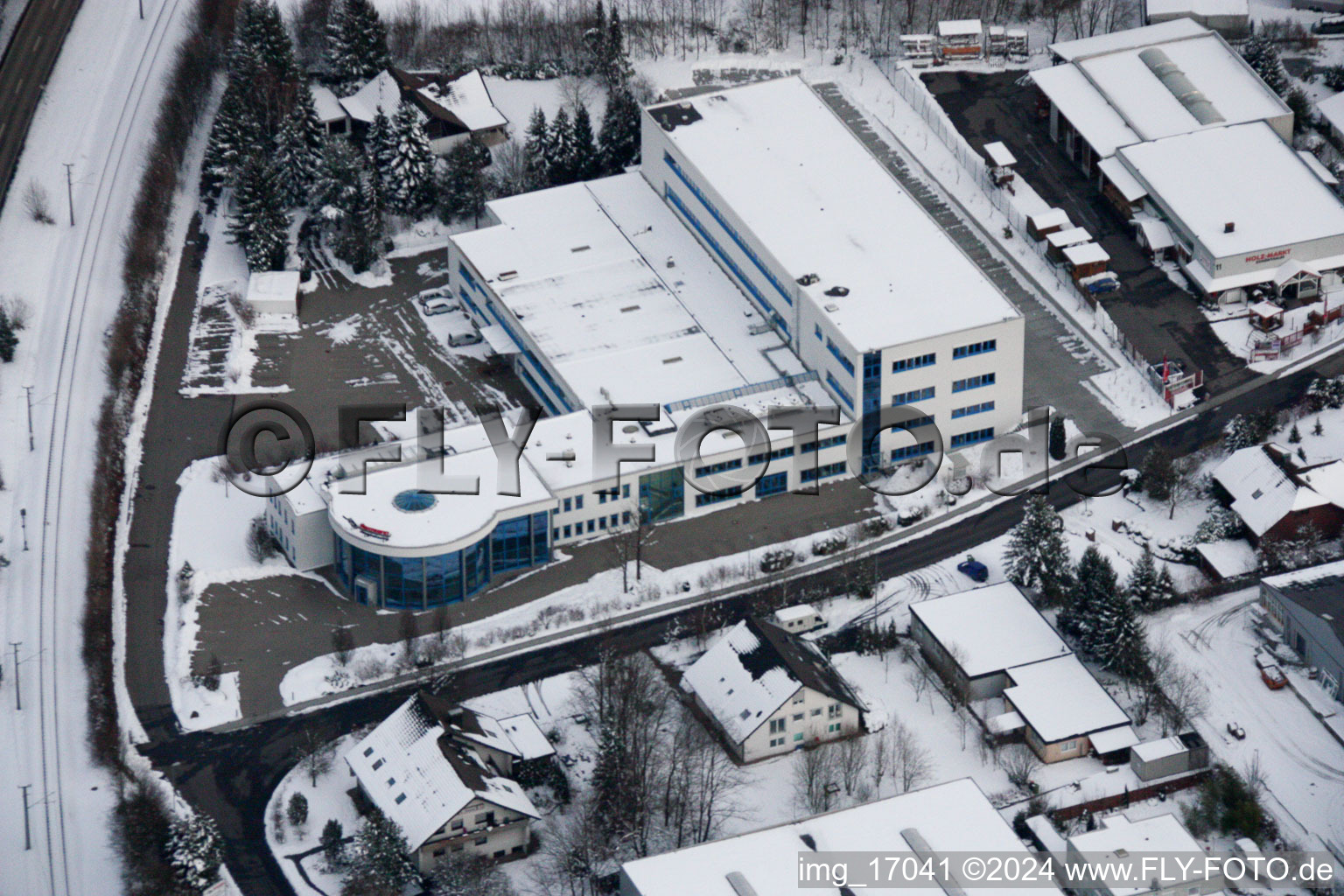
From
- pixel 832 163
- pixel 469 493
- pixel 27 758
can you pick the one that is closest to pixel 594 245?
pixel 832 163

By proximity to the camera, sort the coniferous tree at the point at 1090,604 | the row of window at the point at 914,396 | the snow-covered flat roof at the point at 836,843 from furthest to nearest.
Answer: the row of window at the point at 914,396 < the coniferous tree at the point at 1090,604 < the snow-covered flat roof at the point at 836,843

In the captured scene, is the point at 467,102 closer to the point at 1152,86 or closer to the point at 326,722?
the point at 1152,86

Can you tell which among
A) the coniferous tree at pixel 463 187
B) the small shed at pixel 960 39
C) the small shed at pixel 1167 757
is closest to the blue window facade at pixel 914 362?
the small shed at pixel 1167 757

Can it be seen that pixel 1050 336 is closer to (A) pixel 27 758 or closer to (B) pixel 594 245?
(B) pixel 594 245

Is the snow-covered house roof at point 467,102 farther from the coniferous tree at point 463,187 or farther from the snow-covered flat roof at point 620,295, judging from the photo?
the snow-covered flat roof at point 620,295

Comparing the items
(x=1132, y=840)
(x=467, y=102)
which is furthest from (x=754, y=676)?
(x=467, y=102)

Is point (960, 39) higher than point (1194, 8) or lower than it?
lower

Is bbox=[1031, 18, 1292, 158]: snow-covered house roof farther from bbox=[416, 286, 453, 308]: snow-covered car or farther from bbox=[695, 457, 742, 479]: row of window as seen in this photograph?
bbox=[416, 286, 453, 308]: snow-covered car
